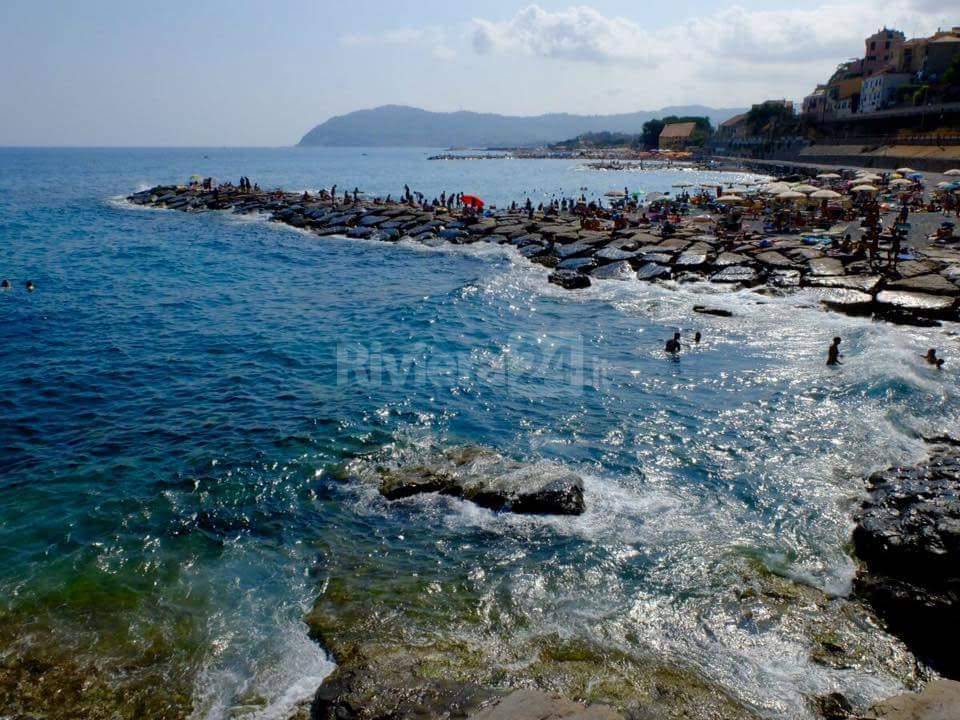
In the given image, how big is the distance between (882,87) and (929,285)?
93.5 m

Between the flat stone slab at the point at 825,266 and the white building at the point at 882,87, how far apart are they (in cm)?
8514

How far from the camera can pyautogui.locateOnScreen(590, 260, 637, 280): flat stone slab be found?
35.2m

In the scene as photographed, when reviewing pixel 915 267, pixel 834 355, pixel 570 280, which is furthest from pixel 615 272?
pixel 834 355

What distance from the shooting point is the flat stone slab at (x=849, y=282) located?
28.4 metres

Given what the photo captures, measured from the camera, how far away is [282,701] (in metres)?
8.56

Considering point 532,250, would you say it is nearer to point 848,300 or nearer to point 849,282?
point 849,282

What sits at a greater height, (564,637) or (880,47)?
(880,47)

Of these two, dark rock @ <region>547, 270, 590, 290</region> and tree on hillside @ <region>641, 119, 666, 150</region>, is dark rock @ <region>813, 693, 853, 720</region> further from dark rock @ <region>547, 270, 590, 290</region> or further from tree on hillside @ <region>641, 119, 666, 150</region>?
tree on hillside @ <region>641, 119, 666, 150</region>

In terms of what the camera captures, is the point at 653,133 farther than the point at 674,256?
Yes

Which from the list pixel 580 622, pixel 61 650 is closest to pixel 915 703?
pixel 580 622

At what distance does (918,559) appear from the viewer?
10539mm

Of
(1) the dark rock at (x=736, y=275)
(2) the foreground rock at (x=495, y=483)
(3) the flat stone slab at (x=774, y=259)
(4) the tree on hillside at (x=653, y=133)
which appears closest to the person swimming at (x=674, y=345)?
(2) the foreground rock at (x=495, y=483)

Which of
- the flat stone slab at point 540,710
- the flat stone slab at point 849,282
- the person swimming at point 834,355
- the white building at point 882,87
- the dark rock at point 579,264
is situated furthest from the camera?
the white building at point 882,87

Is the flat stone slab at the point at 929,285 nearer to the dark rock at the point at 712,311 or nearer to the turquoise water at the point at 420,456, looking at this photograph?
the turquoise water at the point at 420,456
